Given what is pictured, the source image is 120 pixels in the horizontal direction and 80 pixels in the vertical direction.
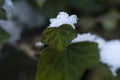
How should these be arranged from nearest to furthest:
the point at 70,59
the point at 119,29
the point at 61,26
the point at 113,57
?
the point at 61,26, the point at 70,59, the point at 113,57, the point at 119,29

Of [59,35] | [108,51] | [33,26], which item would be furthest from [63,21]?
[33,26]

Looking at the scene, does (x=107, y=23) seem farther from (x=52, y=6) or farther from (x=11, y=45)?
(x=11, y=45)

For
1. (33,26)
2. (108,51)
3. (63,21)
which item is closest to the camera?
(63,21)

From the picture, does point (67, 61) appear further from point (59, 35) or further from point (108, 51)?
point (108, 51)

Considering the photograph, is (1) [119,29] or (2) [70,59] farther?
(1) [119,29]

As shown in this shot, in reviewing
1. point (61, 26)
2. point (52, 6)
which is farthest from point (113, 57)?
point (52, 6)

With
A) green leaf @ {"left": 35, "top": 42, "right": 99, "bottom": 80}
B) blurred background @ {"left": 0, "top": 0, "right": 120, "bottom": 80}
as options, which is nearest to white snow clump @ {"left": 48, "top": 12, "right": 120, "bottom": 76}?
green leaf @ {"left": 35, "top": 42, "right": 99, "bottom": 80}
